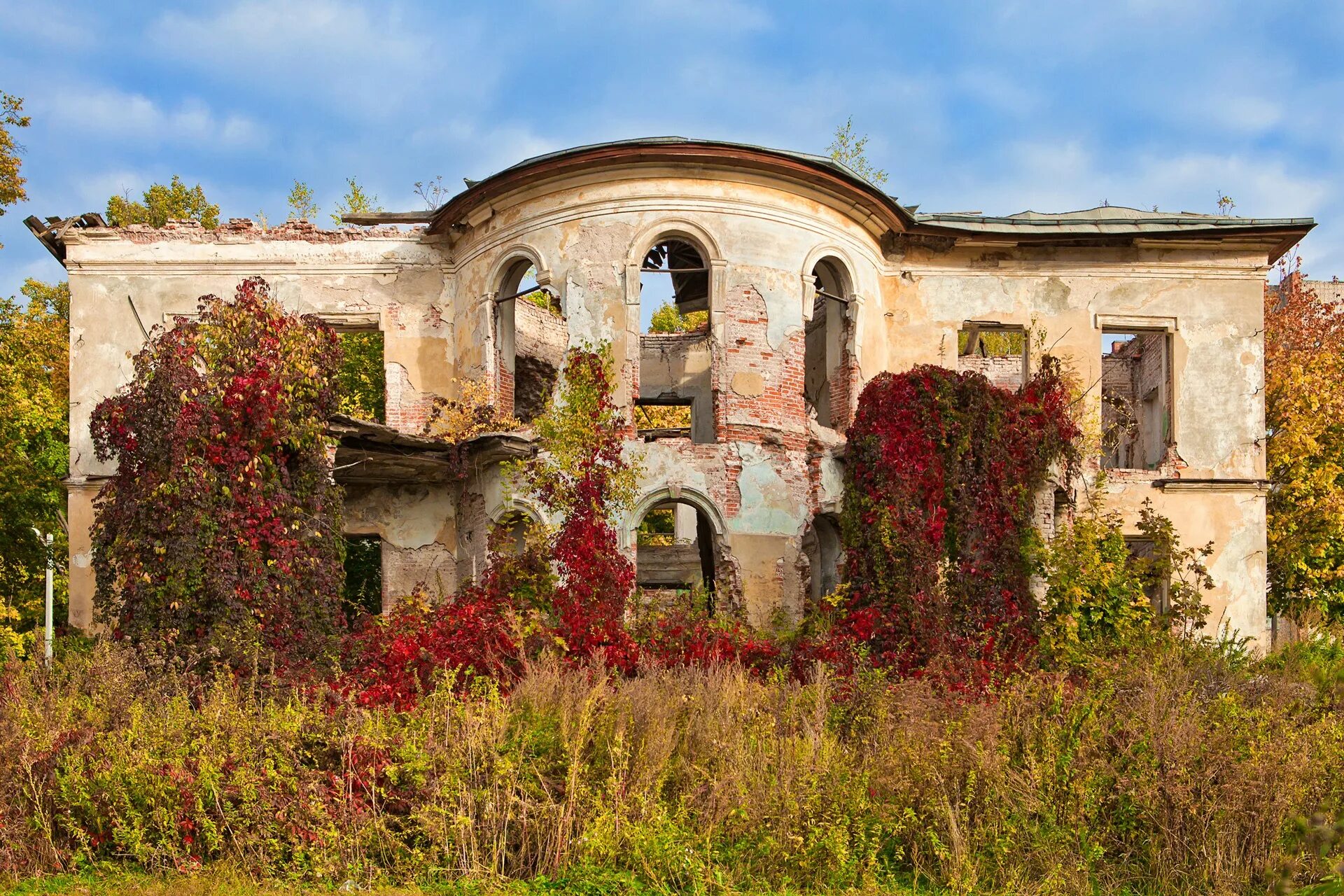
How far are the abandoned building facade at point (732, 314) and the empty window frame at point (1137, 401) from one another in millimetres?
161

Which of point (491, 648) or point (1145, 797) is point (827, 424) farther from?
point (1145, 797)

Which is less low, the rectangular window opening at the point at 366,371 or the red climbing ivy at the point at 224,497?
the rectangular window opening at the point at 366,371

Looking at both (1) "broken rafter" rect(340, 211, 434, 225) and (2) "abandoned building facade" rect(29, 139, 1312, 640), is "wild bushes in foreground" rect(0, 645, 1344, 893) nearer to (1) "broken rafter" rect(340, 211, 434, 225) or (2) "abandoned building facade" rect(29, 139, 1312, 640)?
(2) "abandoned building facade" rect(29, 139, 1312, 640)

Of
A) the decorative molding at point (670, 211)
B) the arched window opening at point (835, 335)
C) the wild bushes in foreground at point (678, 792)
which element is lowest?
the wild bushes in foreground at point (678, 792)

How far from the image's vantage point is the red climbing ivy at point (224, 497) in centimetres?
1226

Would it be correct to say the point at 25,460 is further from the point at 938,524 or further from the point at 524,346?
the point at 938,524

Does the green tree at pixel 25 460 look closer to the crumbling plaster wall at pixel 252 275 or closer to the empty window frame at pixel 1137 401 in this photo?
the crumbling plaster wall at pixel 252 275

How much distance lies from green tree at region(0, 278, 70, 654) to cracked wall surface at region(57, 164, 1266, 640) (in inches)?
20.7

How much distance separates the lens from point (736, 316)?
16109 mm

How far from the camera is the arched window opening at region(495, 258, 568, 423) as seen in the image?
17531mm

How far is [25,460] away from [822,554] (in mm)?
11077

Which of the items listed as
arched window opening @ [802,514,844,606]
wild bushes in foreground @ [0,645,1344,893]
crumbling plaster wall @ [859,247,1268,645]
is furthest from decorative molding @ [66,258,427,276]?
wild bushes in foreground @ [0,645,1344,893]

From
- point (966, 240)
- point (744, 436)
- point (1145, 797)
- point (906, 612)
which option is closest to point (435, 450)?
point (744, 436)

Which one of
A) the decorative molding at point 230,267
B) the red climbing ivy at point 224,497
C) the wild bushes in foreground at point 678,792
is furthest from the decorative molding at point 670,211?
the wild bushes in foreground at point 678,792
